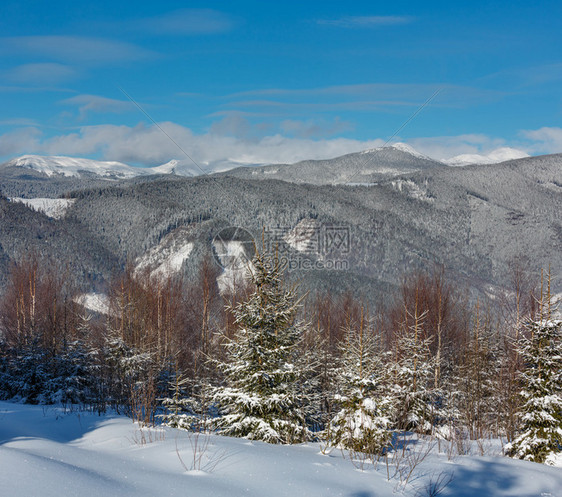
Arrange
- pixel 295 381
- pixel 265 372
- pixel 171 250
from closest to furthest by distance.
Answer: pixel 265 372, pixel 295 381, pixel 171 250

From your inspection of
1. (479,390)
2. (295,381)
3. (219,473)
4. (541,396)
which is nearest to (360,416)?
(295,381)

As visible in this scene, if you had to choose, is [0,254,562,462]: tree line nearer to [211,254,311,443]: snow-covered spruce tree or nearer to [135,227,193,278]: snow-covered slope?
[211,254,311,443]: snow-covered spruce tree

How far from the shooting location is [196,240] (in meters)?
150

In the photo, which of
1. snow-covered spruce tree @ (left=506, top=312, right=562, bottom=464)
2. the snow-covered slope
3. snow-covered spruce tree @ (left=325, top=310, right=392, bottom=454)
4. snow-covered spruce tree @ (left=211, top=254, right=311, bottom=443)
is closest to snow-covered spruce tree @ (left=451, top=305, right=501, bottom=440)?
snow-covered spruce tree @ (left=506, top=312, right=562, bottom=464)

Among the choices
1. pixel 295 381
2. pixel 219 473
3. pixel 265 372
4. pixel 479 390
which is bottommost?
pixel 479 390

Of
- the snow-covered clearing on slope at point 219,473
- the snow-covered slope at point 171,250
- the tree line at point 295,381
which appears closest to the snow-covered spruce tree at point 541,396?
the tree line at point 295,381

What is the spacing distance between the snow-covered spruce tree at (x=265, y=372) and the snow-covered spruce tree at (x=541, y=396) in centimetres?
588

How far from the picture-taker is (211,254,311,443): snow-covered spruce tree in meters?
10.4

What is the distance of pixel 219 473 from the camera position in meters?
5.75

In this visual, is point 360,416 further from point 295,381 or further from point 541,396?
point 541,396

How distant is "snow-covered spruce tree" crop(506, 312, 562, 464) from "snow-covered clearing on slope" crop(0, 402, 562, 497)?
5077mm

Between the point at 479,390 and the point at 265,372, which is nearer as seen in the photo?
the point at 265,372

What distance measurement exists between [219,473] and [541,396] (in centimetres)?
1013

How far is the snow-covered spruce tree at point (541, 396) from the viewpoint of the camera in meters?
11.7
